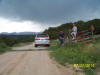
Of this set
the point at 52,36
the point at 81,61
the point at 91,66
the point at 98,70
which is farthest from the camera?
the point at 52,36

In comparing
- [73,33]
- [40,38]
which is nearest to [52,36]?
[40,38]

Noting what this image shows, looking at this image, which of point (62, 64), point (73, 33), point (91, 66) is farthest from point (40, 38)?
point (91, 66)

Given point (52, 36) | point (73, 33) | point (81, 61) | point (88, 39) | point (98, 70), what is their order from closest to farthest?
point (98, 70) < point (81, 61) < point (73, 33) < point (88, 39) < point (52, 36)

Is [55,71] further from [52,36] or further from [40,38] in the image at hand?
[52,36]

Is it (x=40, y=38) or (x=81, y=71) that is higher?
(x=40, y=38)

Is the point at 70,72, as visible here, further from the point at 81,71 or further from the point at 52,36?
the point at 52,36

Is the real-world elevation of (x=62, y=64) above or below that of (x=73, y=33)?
below

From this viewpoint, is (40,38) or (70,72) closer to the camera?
(70,72)

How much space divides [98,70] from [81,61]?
1.41 meters

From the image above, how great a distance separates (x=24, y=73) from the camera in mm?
6750

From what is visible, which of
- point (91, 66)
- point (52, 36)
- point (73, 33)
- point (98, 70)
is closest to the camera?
point (98, 70)

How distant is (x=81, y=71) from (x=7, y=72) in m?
3.12

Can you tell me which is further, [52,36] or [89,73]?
[52,36]

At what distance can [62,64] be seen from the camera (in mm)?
8383
